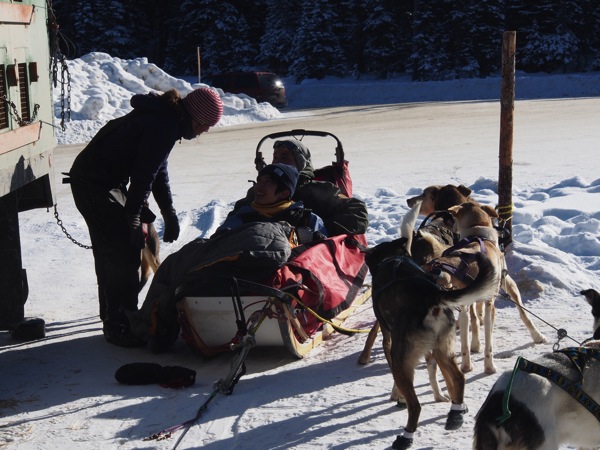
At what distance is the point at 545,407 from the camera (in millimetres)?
2619

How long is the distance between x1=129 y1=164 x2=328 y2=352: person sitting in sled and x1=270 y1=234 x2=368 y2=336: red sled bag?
0.39ft

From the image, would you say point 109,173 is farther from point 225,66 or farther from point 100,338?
point 225,66

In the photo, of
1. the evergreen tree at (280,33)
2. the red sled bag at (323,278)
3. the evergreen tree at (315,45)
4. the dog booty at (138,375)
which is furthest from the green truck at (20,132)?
the evergreen tree at (280,33)

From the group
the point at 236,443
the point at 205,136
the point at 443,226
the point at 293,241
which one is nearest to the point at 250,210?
the point at 293,241

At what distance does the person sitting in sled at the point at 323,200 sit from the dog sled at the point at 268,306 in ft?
2.13

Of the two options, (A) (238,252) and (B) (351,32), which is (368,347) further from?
(B) (351,32)

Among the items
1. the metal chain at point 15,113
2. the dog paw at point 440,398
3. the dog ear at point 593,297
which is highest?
the metal chain at point 15,113

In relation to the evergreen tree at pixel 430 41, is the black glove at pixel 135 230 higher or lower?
lower

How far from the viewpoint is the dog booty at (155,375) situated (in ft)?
14.6

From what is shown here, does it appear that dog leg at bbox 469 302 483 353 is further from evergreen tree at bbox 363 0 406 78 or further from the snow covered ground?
evergreen tree at bbox 363 0 406 78

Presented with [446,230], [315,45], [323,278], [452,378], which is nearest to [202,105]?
[323,278]

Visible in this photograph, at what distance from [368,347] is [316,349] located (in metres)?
0.49

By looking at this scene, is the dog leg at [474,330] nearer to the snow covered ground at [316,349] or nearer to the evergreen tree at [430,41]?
the snow covered ground at [316,349]

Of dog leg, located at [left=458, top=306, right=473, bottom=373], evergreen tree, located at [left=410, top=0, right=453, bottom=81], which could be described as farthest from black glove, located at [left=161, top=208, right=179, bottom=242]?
evergreen tree, located at [left=410, top=0, right=453, bottom=81]
